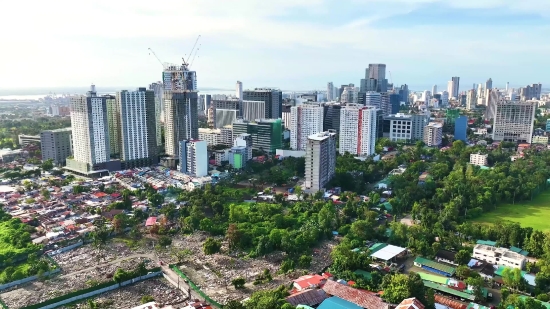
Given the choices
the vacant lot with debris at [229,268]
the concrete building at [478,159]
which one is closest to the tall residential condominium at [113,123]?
the vacant lot with debris at [229,268]

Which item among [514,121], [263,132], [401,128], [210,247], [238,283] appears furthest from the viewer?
[401,128]

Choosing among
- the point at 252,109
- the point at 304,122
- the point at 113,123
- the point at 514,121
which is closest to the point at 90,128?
the point at 113,123

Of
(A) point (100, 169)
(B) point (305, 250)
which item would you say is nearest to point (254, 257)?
(B) point (305, 250)

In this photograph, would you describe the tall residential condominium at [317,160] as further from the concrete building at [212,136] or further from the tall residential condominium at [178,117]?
the concrete building at [212,136]

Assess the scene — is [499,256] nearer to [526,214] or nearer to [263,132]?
[526,214]

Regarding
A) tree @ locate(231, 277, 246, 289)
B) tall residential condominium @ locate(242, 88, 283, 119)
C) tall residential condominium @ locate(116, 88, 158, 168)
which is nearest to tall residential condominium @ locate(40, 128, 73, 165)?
tall residential condominium @ locate(116, 88, 158, 168)

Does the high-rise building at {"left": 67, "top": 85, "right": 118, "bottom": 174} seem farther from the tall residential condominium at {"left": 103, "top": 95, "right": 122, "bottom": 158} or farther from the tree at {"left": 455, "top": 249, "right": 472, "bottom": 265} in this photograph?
the tree at {"left": 455, "top": 249, "right": 472, "bottom": 265}
